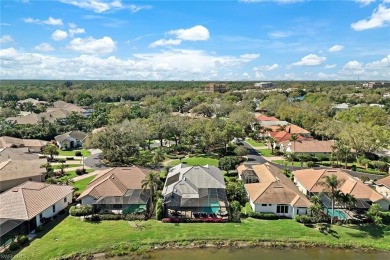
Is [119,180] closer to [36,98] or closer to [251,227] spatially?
[251,227]

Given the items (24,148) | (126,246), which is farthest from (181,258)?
(24,148)

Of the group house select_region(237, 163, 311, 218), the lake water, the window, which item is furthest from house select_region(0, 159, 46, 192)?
the window

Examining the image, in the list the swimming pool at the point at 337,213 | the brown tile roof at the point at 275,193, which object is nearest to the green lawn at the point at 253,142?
the brown tile roof at the point at 275,193

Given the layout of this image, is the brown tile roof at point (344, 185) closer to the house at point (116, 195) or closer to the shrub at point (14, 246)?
the house at point (116, 195)

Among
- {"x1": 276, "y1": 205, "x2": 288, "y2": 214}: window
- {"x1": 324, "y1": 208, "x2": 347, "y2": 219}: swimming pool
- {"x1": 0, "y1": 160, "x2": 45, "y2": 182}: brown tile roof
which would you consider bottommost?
{"x1": 324, "y1": 208, "x2": 347, "y2": 219}: swimming pool

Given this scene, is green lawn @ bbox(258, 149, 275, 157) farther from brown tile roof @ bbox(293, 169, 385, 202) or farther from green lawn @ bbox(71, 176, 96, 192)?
green lawn @ bbox(71, 176, 96, 192)

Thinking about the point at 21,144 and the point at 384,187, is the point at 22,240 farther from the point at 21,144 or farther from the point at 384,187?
the point at 384,187
